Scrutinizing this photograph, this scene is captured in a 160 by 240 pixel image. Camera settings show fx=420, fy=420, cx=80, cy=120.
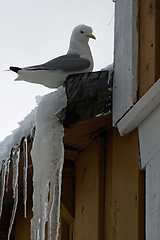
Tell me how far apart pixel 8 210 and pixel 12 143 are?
1.32 meters

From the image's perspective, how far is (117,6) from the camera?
2504 mm

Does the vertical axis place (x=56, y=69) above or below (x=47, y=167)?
above

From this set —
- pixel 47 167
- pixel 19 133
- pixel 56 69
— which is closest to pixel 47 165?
pixel 47 167

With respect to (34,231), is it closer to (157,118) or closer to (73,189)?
(73,189)

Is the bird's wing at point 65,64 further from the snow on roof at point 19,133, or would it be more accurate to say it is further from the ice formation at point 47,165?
the snow on roof at point 19,133

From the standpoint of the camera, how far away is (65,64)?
262 centimetres

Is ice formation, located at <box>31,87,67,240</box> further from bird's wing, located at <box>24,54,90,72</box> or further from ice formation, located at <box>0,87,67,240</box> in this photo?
bird's wing, located at <box>24,54,90,72</box>

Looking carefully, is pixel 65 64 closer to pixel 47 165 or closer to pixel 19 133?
pixel 19 133

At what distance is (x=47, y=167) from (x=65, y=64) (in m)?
0.67

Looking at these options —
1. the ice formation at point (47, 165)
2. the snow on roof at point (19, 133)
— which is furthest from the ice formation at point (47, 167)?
the snow on roof at point (19, 133)

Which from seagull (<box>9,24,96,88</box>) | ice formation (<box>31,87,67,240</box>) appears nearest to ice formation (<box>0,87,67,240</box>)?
ice formation (<box>31,87,67,240</box>)

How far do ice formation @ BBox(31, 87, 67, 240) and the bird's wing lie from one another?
9.5 inches

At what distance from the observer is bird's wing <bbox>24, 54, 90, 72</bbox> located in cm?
260

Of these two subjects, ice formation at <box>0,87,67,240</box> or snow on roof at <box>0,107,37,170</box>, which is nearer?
ice formation at <box>0,87,67,240</box>
